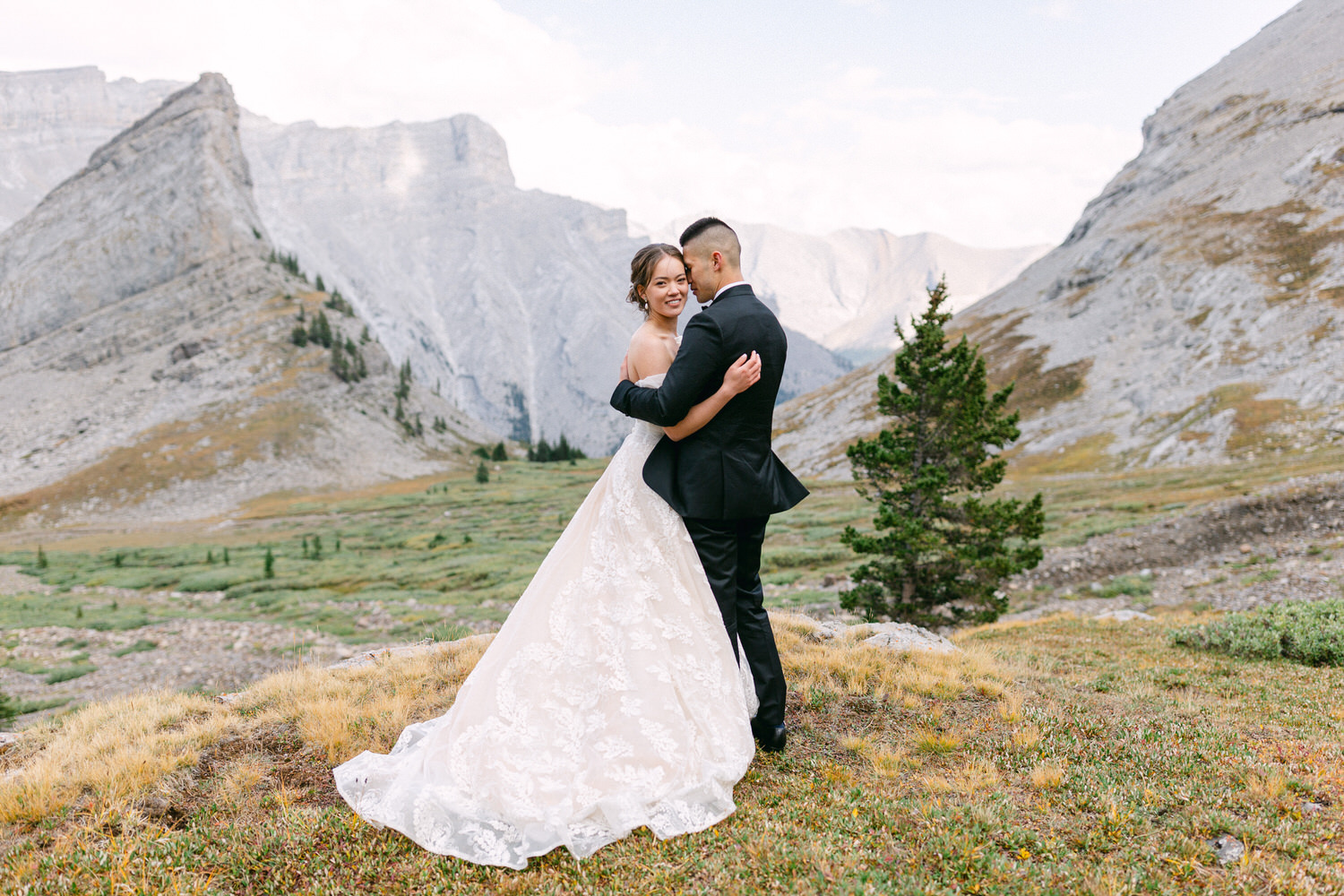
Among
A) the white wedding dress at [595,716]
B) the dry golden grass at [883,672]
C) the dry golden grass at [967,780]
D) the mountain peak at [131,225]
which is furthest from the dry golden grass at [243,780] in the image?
the mountain peak at [131,225]

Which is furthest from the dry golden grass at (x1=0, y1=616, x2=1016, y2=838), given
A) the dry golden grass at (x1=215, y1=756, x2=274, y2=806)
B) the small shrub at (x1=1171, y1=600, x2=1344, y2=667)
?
the small shrub at (x1=1171, y1=600, x2=1344, y2=667)

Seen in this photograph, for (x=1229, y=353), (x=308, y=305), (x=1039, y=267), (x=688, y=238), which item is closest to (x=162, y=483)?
(x=308, y=305)

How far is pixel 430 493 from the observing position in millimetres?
84562

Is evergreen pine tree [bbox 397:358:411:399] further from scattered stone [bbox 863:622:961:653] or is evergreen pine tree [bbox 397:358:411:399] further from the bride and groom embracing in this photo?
the bride and groom embracing

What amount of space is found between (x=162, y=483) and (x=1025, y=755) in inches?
4229

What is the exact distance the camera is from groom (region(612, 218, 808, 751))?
5523mm

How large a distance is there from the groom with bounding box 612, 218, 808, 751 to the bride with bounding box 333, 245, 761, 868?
6.8 inches

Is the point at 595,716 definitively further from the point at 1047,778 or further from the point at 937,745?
the point at 1047,778

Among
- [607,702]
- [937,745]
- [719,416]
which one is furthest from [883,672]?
[719,416]

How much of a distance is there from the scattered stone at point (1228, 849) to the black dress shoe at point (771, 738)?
130 inches

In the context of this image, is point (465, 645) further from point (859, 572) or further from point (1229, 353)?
point (1229, 353)

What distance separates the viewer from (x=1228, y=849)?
4.64m

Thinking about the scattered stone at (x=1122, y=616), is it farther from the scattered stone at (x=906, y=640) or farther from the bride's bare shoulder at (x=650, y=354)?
the bride's bare shoulder at (x=650, y=354)

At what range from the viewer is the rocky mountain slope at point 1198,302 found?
62.1 meters
